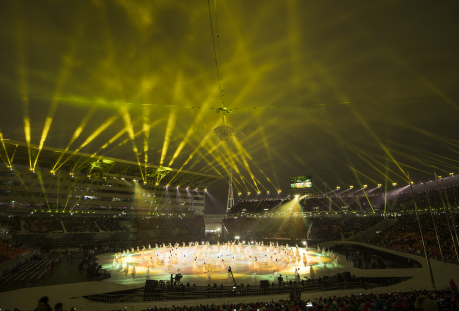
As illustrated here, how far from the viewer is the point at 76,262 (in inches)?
1025

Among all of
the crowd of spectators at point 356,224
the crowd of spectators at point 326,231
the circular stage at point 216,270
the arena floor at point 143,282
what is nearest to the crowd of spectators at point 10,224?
the circular stage at point 216,270

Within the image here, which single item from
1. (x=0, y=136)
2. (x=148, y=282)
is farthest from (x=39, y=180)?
(x=148, y=282)

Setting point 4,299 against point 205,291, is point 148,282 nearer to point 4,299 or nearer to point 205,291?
point 205,291

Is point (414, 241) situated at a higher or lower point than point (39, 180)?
lower

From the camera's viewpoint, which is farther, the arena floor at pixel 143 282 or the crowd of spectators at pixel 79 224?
the crowd of spectators at pixel 79 224

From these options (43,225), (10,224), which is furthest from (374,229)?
(10,224)

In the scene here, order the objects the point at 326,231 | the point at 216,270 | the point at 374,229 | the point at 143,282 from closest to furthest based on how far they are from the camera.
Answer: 1. the point at 143,282
2. the point at 216,270
3. the point at 374,229
4. the point at 326,231

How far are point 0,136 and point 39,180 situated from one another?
595 inches

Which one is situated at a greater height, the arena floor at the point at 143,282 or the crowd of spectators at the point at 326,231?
the crowd of spectators at the point at 326,231

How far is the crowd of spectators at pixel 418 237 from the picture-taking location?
2211cm

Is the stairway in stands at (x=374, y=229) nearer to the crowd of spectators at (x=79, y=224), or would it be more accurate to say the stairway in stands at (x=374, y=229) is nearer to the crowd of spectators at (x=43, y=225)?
the crowd of spectators at (x=79, y=224)

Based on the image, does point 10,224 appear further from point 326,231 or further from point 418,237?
point 418,237

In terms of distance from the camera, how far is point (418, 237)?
27453 mm

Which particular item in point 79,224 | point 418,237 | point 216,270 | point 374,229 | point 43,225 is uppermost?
point 79,224
